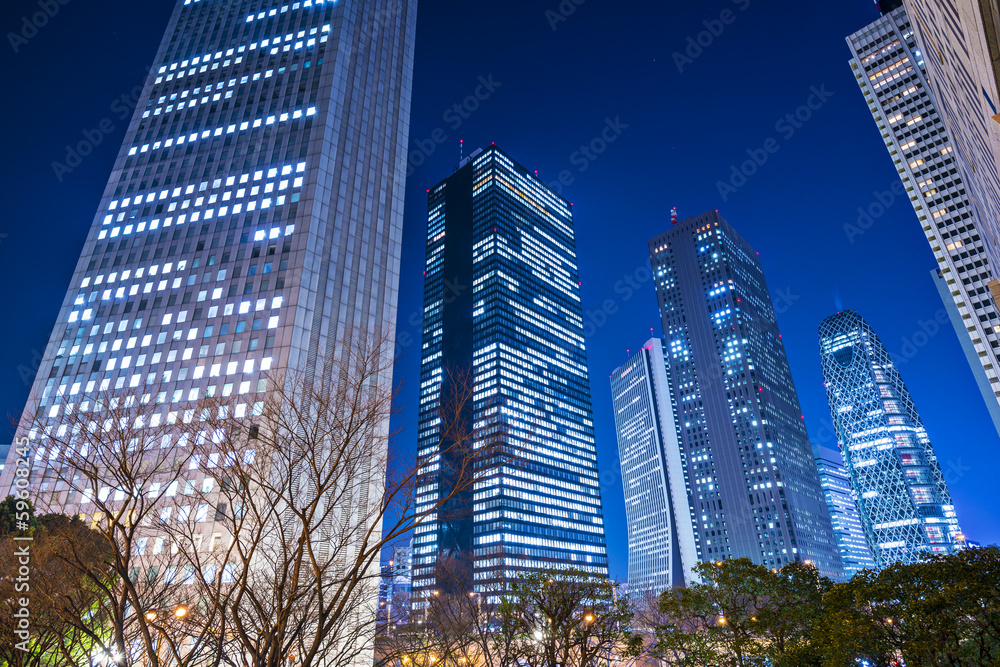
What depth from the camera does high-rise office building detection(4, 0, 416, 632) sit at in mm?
55156

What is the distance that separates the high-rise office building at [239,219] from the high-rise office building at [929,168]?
313 ft

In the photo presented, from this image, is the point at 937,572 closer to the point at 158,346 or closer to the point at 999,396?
the point at 158,346

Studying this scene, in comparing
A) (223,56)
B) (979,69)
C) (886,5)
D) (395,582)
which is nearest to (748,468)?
(886,5)

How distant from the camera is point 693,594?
30766mm

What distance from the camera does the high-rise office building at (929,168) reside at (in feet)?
319

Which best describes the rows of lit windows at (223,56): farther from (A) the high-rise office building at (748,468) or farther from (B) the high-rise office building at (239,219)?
(A) the high-rise office building at (748,468)

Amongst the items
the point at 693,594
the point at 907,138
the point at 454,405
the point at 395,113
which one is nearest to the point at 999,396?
the point at 907,138

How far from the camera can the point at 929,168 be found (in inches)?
4158

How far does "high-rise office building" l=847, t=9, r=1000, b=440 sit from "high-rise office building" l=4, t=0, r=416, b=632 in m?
95.4

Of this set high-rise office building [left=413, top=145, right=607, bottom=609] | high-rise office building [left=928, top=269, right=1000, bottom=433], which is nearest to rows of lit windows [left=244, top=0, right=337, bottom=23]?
high-rise office building [left=413, top=145, right=607, bottom=609]

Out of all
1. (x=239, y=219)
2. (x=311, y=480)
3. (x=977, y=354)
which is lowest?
(x=311, y=480)

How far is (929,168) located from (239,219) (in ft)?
411

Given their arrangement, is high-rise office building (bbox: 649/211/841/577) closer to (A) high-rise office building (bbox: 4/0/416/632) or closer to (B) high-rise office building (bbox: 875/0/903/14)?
(B) high-rise office building (bbox: 875/0/903/14)

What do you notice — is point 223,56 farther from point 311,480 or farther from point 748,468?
point 748,468
